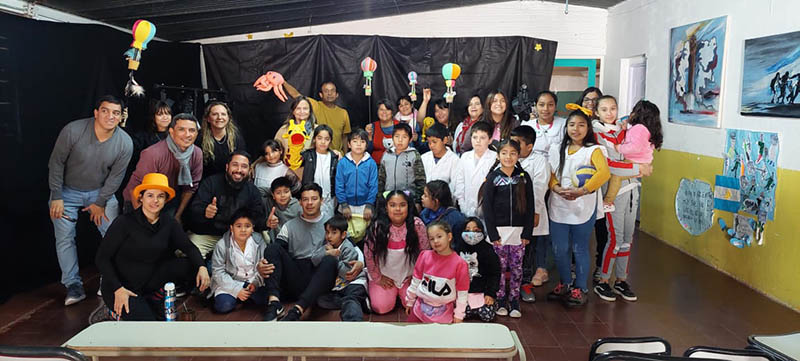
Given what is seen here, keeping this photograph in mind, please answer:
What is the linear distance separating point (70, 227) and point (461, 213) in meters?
2.78

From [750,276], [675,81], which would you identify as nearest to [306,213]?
[750,276]

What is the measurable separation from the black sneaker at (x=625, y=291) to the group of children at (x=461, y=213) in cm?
2

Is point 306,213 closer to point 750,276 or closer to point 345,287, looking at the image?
point 345,287

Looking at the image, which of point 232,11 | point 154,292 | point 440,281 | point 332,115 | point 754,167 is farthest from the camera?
point 332,115

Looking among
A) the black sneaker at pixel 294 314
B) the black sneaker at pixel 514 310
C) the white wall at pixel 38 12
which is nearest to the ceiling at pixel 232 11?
the white wall at pixel 38 12

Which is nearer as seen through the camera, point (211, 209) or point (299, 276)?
point (299, 276)

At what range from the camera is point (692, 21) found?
507 centimetres

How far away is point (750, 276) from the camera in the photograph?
13.9 ft

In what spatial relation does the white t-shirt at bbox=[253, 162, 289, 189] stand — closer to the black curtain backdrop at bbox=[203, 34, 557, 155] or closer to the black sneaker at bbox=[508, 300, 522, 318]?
the black curtain backdrop at bbox=[203, 34, 557, 155]

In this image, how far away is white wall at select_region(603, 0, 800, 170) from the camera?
3.89m

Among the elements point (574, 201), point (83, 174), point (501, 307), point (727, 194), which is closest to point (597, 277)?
point (574, 201)

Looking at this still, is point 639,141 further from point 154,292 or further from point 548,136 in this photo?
point 154,292

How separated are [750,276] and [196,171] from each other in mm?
4343

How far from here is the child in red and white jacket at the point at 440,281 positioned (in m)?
3.09
